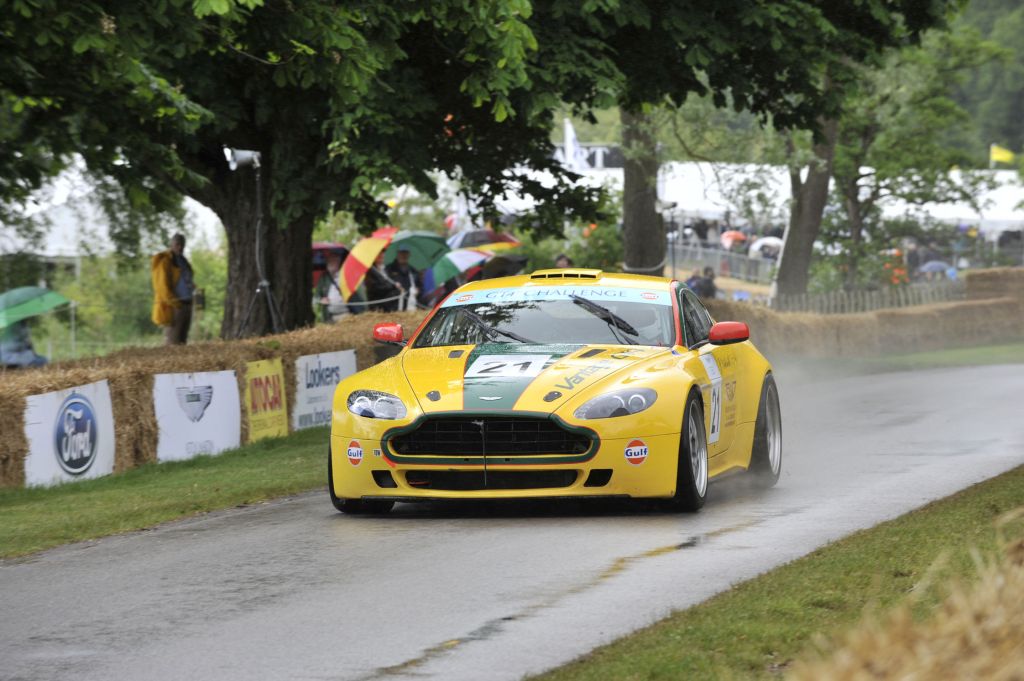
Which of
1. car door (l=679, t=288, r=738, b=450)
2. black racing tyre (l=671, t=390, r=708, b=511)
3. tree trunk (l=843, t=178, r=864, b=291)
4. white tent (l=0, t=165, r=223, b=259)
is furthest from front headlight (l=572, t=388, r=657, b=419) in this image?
tree trunk (l=843, t=178, r=864, b=291)

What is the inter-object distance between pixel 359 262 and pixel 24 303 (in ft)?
41.1

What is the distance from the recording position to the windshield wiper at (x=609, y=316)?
11664 mm

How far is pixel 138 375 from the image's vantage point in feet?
51.3

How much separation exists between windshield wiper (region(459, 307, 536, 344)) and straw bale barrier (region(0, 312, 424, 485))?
398cm

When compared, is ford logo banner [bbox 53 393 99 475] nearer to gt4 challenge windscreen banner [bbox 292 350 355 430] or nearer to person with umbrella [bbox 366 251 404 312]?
gt4 challenge windscreen banner [bbox 292 350 355 430]

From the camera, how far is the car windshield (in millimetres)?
11625

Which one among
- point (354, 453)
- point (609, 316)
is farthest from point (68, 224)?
point (354, 453)

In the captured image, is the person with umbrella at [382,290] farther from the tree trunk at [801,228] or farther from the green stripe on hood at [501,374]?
the green stripe on hood at [501,374]

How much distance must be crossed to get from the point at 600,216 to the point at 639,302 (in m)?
13.9

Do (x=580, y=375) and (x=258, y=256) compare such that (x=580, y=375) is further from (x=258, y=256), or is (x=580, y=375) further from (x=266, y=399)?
(x=258, y=256)

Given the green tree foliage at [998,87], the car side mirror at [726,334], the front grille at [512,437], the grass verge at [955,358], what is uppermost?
the green tree foliage at [998,87]

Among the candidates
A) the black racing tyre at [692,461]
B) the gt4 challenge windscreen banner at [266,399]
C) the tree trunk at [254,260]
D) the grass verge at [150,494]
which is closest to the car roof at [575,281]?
the black racing tyre at [692,461]

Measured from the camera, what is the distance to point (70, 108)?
14.4 meters

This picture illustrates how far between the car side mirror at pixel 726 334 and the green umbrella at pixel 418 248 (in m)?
21.5
